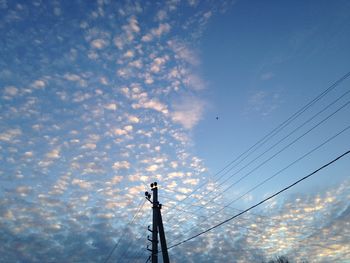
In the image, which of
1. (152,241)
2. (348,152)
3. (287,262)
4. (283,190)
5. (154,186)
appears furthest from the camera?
(287,262)

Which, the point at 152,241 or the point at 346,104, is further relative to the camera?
the point at 152,241

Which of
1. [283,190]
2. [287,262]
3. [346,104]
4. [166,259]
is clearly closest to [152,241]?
[166,259]

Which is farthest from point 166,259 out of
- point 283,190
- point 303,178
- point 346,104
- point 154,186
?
point 346,104

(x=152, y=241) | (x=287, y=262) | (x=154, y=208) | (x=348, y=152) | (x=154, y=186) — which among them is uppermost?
(x=287, y=262)

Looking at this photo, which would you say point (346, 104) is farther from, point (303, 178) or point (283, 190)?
point (283, 190)

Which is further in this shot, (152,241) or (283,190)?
(152,241)

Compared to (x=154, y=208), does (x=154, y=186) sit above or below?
above

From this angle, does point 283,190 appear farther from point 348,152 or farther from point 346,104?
point 346,104

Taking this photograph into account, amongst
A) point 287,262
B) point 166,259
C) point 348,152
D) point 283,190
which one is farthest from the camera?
point 287,262

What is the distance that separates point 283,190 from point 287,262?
60970mm

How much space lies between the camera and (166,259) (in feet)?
59.8

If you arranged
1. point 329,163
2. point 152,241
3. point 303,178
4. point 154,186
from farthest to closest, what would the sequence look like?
point 154,186
point 152,241
point 303,178
point 329,163

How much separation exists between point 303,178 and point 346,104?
375cm

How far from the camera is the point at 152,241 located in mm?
20203
